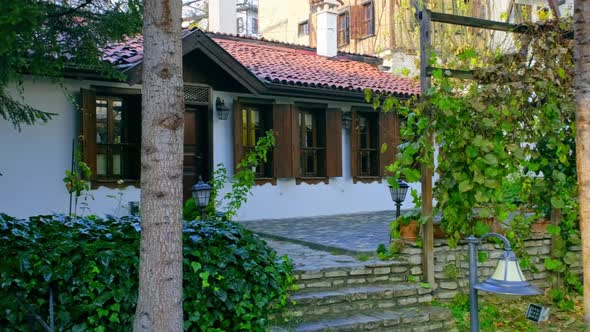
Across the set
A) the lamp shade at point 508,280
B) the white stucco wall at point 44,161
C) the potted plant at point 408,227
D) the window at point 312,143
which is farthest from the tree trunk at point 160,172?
the window at point 312,143

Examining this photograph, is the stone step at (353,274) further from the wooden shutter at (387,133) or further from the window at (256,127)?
the wooden shutter at (387,133)

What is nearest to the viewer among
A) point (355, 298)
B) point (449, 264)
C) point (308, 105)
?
point (355, 298)

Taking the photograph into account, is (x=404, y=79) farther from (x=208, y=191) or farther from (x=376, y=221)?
(x=208, y=191)

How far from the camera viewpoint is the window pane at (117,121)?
898 centimetres

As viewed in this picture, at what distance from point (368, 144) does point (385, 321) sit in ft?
25.3

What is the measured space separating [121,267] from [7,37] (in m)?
1.64

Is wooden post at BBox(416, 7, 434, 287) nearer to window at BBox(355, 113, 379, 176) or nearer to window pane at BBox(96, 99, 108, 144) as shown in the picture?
window pane at BBox(96, 99, 108, 144)

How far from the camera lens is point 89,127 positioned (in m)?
8.50

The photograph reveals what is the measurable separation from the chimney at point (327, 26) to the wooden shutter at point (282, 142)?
451 cm

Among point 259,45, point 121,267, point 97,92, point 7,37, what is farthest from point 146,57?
point 259,45

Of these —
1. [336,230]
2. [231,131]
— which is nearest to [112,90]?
[231,131]

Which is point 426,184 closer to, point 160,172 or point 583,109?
point 583,109

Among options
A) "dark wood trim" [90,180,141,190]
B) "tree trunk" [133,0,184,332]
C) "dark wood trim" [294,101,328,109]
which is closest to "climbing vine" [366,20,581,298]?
"tree trunk" [133,0,184,332]

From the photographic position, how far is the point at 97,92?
28.6 feet
